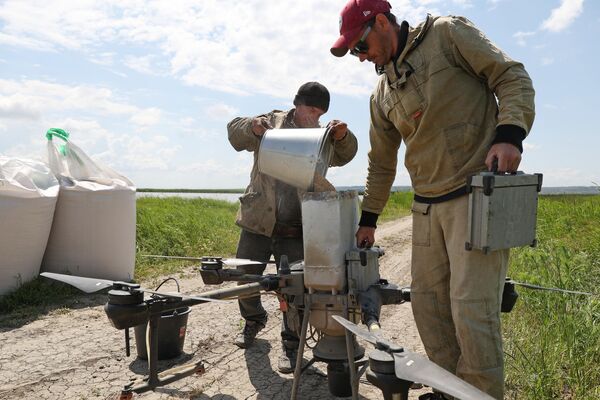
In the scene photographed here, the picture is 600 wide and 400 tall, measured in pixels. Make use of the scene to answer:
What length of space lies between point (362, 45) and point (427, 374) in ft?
4.27

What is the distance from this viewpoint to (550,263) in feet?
12.9

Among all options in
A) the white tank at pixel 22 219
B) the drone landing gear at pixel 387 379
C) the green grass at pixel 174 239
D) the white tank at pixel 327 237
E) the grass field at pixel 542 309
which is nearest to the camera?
the drone landing gear at pixel 387 379

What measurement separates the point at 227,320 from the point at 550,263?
261cm

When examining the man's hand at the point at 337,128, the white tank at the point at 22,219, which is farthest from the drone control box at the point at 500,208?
the white tank at the point at 22,219

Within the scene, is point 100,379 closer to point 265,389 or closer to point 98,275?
point 265,389

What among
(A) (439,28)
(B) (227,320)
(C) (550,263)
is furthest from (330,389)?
(C) (550,263)

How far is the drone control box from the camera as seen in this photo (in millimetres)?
1592

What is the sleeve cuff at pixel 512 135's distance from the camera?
1611 mm

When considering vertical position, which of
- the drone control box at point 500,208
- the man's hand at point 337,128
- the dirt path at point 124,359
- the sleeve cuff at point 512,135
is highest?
the man's hand at point 337,128

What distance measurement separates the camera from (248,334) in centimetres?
315

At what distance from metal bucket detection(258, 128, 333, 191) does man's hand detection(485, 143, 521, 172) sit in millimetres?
792

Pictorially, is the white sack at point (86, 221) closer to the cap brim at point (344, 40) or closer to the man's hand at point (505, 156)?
the cap brim at point (344, 40)

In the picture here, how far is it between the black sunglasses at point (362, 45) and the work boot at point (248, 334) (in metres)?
1.90

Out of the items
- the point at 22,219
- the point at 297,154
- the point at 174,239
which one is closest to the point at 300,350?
the point at 297,154
